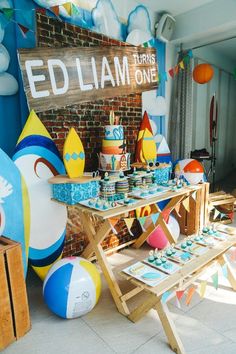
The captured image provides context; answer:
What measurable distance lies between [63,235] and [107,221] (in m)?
0.65

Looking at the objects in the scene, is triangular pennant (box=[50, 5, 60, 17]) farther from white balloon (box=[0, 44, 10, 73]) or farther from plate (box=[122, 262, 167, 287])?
plate (box=[122, 262, 167, 287])

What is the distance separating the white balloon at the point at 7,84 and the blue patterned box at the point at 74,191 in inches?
30.9

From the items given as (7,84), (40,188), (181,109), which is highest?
(7,84)

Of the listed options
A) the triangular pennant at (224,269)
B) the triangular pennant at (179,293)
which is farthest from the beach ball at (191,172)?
the triangular pennant at (179,293)

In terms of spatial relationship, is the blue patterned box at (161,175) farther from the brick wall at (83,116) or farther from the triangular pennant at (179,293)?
the triangular pennant at (179,293)

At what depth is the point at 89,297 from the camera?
175 centimetres

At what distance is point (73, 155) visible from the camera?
6.49 feet

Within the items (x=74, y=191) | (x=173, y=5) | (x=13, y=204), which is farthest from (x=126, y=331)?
(x=173, y=5)

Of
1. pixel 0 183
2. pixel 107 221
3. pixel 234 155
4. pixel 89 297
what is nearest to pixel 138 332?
pixel 89 297

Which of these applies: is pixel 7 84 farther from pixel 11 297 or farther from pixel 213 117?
pixel 213 117

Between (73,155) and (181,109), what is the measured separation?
2.25 m

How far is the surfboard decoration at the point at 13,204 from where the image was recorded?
186cm

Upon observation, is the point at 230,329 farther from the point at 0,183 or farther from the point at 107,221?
the point at 0,183

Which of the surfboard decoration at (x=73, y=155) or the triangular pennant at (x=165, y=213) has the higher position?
the surfboard decoration at (x=73, y=155)
